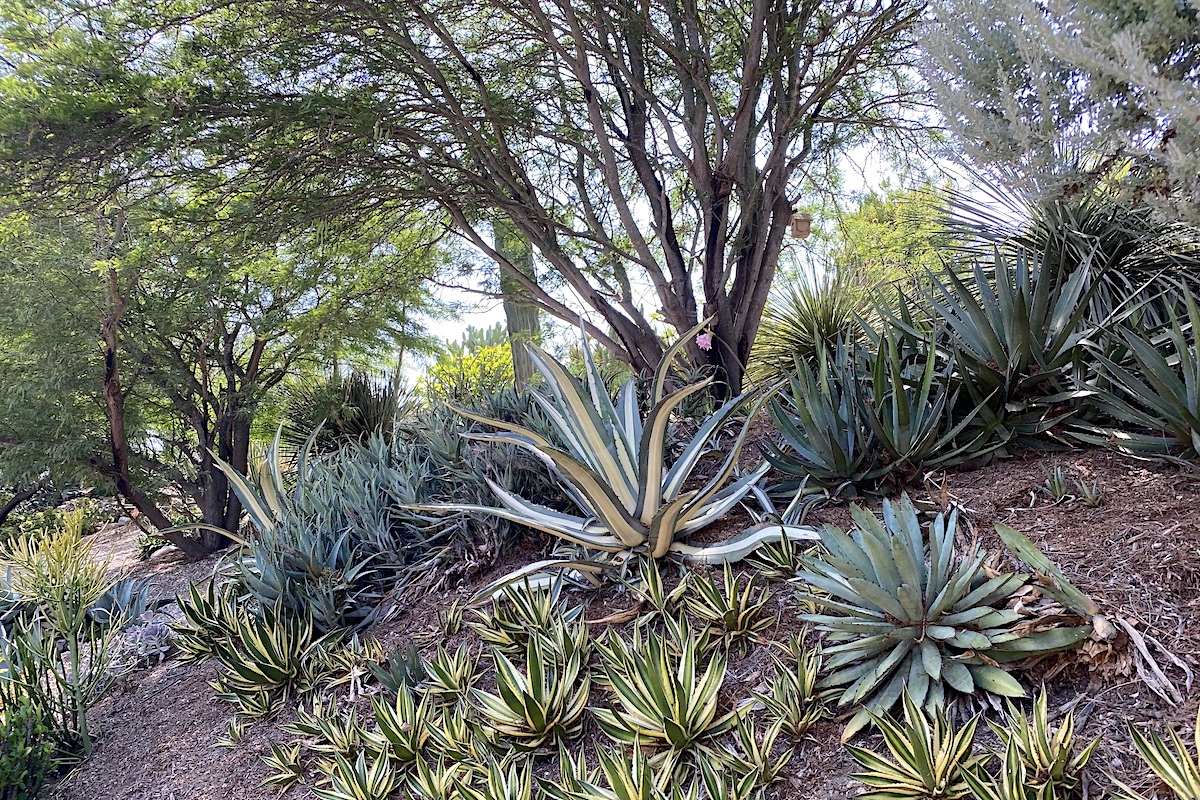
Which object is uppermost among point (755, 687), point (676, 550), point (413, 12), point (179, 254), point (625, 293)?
point (413, 12)

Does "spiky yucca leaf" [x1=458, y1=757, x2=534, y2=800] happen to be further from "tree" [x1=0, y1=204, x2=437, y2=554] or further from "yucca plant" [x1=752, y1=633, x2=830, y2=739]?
"tree" [x1=0, y1=204, x2=437, y2=554]

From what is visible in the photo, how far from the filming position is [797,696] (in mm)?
2191

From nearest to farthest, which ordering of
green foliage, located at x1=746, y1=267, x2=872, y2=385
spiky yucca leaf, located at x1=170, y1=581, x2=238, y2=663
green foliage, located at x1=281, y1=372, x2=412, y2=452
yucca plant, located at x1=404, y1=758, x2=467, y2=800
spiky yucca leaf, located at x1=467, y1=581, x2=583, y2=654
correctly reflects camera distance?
yucca plant, located at x1=404, y1=758, x2=467, y2=800 < spiky yucca leaf, located at x1=467, y1=581, x2=583, y2=654 < spiky yucca leaf, located at x1=170, y1=581, x2=238, y2=663 < green foliage, located at x1=746, y1=267, x2=872, y2=385 < green foliage, located at x1=281, y1=372, x2=412, y2=452

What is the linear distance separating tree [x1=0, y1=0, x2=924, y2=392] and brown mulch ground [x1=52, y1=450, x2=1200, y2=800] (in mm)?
2985

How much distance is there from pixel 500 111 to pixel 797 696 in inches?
184

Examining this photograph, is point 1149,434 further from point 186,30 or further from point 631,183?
point 186,30

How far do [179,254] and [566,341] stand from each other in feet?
16.7

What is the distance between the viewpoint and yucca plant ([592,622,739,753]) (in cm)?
218

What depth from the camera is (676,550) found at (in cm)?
322

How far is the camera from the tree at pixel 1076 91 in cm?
202

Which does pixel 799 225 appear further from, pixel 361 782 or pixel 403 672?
pixel 361 782

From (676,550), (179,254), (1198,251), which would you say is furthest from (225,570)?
(1198,251)

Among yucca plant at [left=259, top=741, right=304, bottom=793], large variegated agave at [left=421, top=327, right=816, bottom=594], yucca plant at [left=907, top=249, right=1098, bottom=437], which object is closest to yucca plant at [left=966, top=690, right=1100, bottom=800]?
large variegated agave at [left=421, top=327, right=816, bottom=594]

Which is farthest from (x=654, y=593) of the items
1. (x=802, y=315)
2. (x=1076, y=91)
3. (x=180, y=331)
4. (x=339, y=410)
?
(x=180, y=331)
